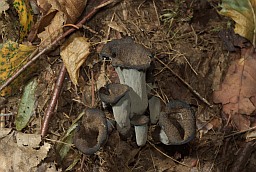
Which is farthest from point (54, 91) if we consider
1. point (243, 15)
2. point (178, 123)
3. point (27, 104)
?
point (243, 15)

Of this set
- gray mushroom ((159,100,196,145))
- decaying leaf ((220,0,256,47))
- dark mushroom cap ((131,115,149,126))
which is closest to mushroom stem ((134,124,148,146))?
dark mushroom cap ((131,115,149,126))

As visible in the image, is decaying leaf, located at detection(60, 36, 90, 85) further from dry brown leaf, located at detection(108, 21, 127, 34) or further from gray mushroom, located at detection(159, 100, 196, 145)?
gray mushroom, located at detection(159, 100, 196, 145)

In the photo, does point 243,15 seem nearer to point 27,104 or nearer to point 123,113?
point 123,113

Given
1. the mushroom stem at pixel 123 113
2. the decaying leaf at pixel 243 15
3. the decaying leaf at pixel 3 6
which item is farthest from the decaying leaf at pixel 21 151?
the decaying leaf at pixel 243 15

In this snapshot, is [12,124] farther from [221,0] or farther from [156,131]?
[221,0]

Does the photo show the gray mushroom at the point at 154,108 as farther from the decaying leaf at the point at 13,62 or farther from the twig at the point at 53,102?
the decaying leaf at the point at 13,62

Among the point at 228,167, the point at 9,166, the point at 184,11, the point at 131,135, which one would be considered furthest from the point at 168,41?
the point at 9,166
